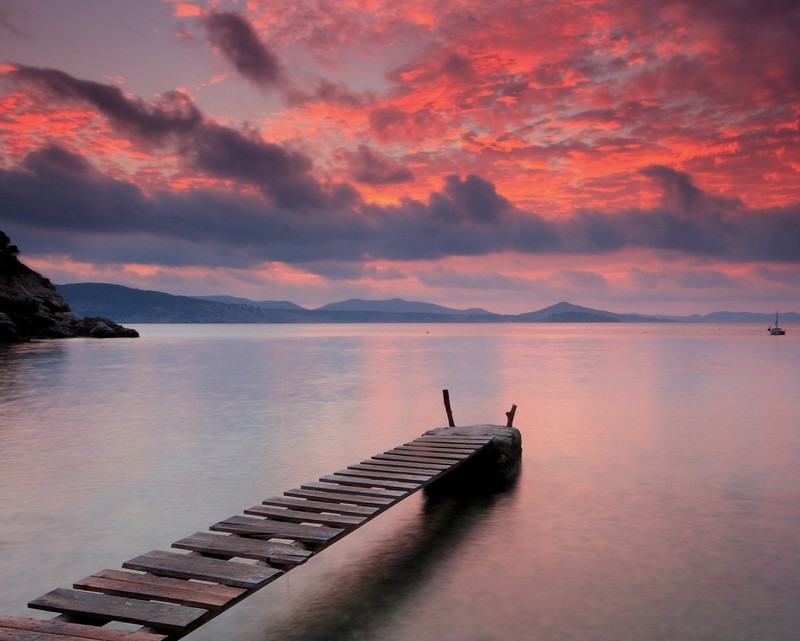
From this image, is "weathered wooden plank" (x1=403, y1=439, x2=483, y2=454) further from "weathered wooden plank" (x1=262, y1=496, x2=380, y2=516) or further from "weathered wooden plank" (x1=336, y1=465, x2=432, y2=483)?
"weathered wooden plank" (x1=262, y1=496, x2=380, y2=516)

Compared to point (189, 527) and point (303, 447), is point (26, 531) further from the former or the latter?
point (303, 447)

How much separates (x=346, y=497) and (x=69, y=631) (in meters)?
5.26

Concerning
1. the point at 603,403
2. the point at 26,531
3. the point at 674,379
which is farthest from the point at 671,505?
the point at 674,379

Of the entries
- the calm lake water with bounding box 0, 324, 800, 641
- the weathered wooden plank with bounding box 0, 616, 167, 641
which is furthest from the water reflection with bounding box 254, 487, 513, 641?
the weathered wooden plank with bounding box 0, 616, 167, 641

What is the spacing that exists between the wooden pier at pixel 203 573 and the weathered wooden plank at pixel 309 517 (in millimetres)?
15

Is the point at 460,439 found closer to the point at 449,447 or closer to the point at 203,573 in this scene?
the point at 449,447

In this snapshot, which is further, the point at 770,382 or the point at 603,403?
the point at 770,382

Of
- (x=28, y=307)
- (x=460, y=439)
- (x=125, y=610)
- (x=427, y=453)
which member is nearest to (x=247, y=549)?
(x=125, y=610)

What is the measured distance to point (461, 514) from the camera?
13922mm

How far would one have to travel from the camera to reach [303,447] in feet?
72.8

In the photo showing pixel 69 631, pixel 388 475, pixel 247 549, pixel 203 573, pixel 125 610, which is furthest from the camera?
pixel 388 475

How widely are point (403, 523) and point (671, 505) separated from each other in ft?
20.9

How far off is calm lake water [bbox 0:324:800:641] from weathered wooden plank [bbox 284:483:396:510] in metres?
1.10

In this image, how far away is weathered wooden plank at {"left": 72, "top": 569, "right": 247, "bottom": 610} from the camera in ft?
21.7
